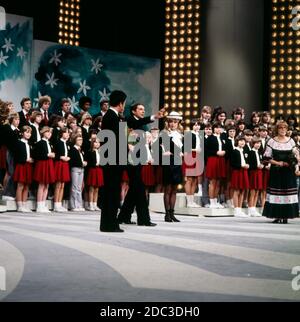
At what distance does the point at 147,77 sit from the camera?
19141mm

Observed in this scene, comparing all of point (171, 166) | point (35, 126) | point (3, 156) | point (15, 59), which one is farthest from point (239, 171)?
point (15, 59)

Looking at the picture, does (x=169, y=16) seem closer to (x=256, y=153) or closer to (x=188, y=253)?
(x=256, y=153)

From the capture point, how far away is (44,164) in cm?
1412

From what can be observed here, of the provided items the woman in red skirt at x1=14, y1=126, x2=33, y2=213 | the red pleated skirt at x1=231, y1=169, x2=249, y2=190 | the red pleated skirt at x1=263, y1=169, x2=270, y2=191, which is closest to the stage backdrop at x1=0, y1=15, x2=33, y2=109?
the woman in red skirt at x1=14, y1=126, x2=33, y2=213

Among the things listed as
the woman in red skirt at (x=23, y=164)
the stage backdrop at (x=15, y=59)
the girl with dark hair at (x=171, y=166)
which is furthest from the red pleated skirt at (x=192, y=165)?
the stage backdrop at (x=15, y=59)

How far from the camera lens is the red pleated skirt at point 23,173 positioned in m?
14.0

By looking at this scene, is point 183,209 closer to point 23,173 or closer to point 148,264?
point 23,173

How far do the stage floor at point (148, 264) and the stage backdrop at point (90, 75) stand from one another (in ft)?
25.1

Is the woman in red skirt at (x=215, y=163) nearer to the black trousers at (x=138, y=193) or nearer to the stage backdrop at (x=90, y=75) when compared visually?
the black trousers at (x=138, y=193)

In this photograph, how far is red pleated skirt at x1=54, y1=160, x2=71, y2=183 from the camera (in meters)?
14.4

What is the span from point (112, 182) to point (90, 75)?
353 inches

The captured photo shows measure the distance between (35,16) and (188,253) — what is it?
14.8 meters

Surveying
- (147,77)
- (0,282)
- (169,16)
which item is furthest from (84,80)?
(0,282)

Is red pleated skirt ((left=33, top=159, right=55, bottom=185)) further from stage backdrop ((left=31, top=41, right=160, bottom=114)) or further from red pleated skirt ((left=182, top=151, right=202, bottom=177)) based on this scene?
stage backdrop ((left=31, top=41, right=160, bottom=114))
